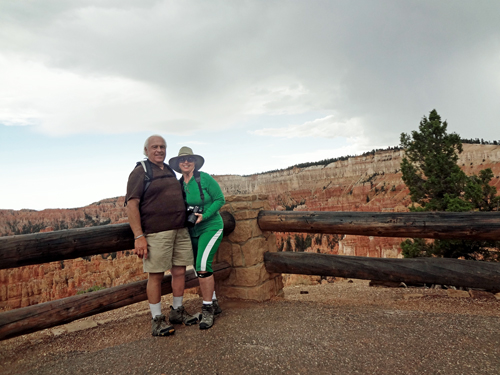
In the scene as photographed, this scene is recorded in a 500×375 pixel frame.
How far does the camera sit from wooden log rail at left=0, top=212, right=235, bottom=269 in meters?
2.29

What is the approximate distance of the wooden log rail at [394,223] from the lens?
276 centimetres

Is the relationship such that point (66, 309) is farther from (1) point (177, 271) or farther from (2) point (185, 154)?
(2) point (185, 154)

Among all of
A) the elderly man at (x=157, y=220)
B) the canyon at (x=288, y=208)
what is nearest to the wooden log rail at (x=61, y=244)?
the elderly man at (x=157, y=220)

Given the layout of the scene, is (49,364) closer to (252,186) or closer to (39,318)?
(39,318)

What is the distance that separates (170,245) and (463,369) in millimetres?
2294

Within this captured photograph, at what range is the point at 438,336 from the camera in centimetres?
235

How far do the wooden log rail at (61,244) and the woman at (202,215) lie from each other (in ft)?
2.23

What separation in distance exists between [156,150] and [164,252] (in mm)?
911

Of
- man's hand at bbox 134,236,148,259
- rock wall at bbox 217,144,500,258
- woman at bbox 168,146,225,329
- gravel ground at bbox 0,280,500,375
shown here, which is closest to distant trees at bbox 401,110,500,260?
gravel ground at bbox 0,280,500,375

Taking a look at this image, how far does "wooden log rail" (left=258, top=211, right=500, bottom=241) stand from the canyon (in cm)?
58

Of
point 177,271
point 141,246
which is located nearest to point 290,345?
point 177,271

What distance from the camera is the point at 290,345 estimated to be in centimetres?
230

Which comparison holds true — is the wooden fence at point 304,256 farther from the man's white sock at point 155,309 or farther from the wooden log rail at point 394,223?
the man's white sock at point 155,309

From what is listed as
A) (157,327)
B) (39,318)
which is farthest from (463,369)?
(39,318)
